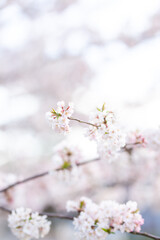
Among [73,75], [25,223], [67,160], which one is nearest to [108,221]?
[25,223]

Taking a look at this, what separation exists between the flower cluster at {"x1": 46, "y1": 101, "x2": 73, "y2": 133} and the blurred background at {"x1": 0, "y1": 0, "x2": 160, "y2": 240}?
4.67 feet

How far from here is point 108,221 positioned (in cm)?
76

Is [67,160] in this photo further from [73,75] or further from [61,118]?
[73,75]

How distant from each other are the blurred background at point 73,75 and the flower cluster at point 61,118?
142cm

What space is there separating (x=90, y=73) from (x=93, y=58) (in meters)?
0.14

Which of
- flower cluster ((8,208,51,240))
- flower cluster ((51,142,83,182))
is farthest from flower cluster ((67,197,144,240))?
flower cluster ((51,142,83,182))

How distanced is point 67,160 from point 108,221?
350 millimetres

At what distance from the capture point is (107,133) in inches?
26.5

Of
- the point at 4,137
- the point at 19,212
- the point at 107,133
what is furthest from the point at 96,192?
the point at 107,133

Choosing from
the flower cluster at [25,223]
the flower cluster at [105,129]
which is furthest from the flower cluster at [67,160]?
the flower cluster at [105,129]

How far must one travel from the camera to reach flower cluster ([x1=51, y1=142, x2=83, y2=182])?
1.04 metres

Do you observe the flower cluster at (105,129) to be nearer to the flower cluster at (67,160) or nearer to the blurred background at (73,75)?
the flower cluster at (67,160)

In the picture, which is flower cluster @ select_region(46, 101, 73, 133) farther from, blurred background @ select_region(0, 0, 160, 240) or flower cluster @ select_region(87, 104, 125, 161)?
blurred background @ select_region(0, 0, 160, 240)

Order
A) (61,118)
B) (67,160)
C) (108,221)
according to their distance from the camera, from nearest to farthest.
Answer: (61,118)
(108,221)
(67,160)
